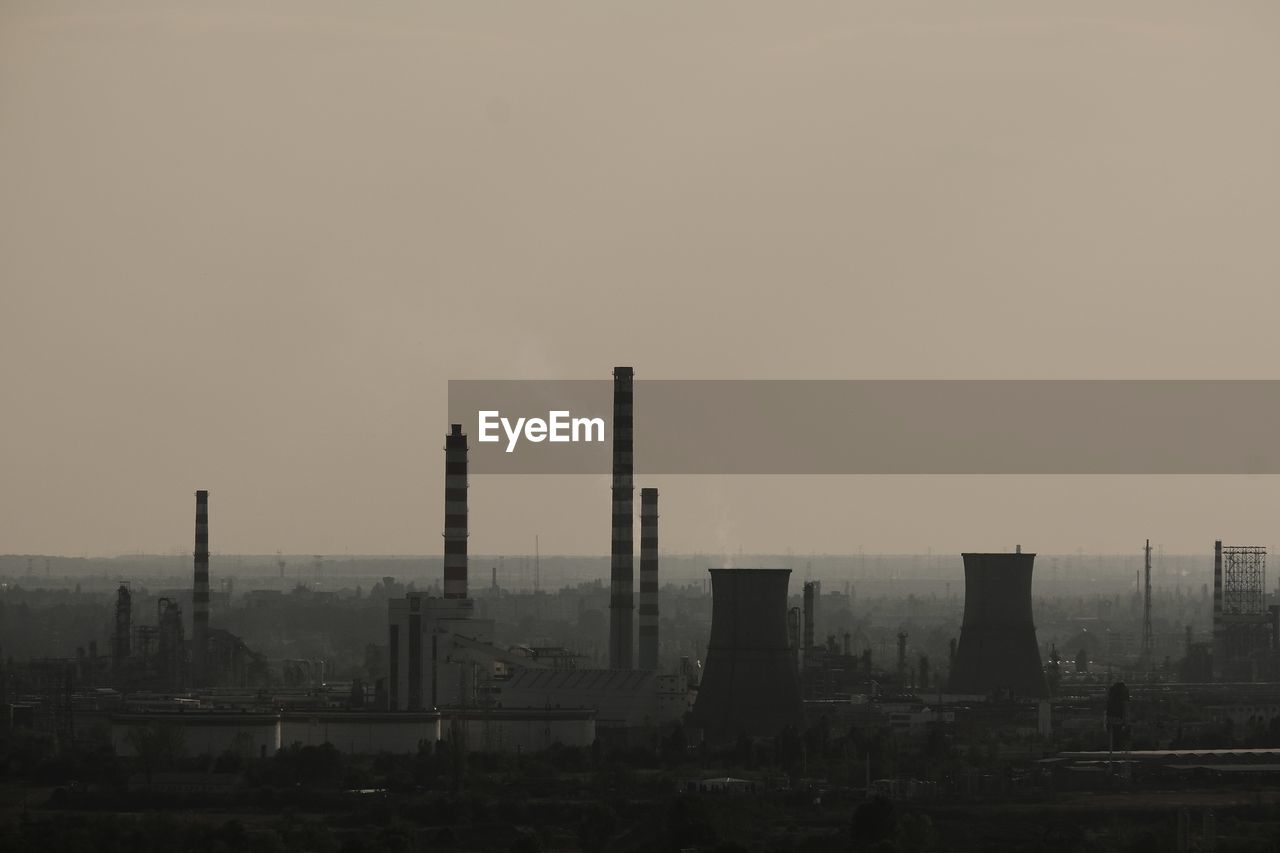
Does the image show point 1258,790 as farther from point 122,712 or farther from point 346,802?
point 122,712

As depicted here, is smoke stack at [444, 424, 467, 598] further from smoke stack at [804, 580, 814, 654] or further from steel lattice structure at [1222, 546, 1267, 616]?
steel lattice structure at [1222, 546, 1267, 616]

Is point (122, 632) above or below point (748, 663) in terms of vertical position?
above

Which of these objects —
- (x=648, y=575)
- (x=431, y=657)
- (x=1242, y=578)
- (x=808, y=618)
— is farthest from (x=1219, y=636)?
(x=431, y=657)

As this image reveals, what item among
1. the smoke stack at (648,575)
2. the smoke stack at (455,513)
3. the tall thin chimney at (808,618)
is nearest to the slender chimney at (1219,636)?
the tall thin chimney at (808,618)

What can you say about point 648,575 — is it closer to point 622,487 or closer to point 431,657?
point 622,487

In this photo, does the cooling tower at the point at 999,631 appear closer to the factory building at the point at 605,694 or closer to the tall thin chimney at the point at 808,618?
the tall thin chimney at the point at 808,618
